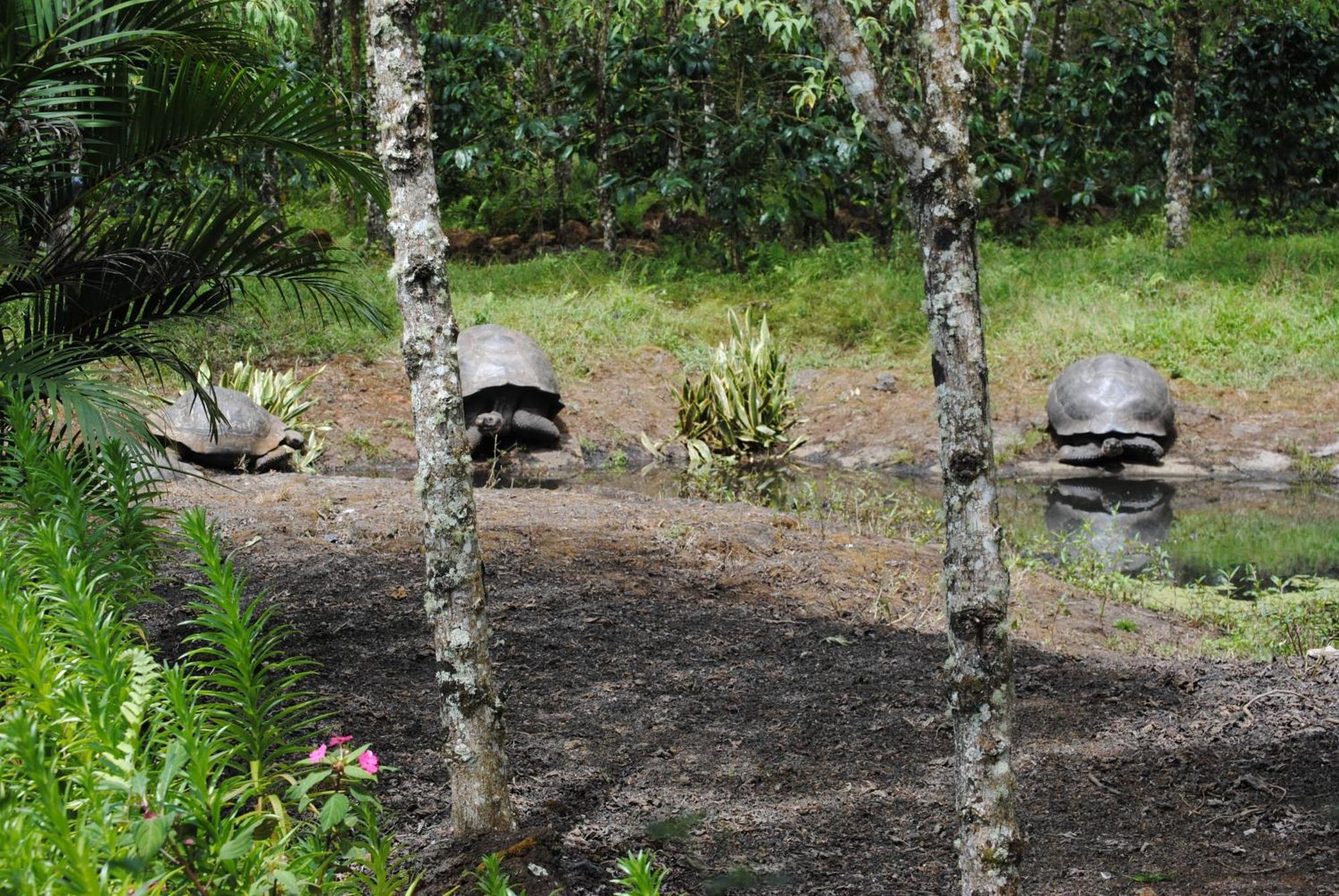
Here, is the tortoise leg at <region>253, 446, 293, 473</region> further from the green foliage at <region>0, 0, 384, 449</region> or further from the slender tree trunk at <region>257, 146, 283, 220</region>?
the slender tree trunk at <region>257, 146, 283, 220</region>

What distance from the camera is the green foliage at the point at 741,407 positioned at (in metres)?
10.1

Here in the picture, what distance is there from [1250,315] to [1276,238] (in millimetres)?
3172

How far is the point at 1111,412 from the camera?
945cm

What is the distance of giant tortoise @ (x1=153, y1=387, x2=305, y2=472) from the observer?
8.60 m

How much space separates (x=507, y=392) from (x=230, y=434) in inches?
97.0


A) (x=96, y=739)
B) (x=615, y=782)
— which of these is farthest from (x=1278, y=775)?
(x=96, y=739)

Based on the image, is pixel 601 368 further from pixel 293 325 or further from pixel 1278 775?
pixel 1278 775

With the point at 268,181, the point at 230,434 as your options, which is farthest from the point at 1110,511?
the point at 268,181

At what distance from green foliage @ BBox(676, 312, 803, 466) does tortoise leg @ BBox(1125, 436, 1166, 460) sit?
2.62 meters

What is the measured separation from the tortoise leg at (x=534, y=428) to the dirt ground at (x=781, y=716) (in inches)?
179

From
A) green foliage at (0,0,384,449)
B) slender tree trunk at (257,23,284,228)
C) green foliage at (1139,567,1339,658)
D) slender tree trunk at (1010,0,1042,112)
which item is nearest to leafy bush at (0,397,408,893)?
green foliage at (0,0,384,449)

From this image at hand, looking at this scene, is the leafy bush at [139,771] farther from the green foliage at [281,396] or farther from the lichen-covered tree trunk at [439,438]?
the green foliage at [281,396]

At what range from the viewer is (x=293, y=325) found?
11836 millimetres

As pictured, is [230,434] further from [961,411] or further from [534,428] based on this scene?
[961,411]
